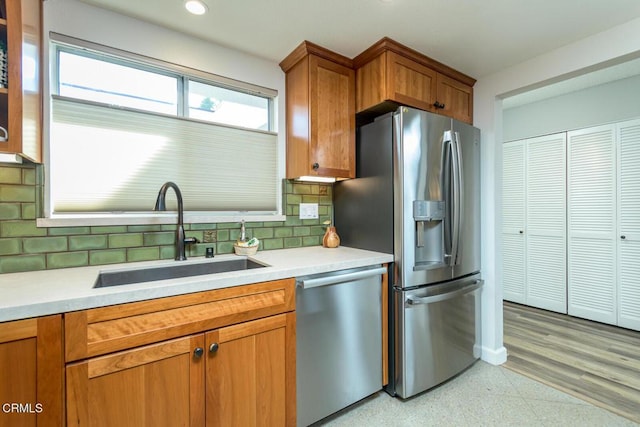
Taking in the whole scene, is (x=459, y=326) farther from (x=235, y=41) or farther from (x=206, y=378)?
(x=235, y=41)

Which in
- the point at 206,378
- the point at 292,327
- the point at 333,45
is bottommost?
the point at 206,378

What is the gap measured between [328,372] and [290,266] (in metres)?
0.66

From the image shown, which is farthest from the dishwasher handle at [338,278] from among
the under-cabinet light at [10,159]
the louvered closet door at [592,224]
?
the louvered closet door at [592,224]

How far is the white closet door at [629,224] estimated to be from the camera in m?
2.76

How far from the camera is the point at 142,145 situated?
68.6 inches

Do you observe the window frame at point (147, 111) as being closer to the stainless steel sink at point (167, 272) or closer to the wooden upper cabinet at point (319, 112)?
A: the wooden upper cabinet at point (319, 112)

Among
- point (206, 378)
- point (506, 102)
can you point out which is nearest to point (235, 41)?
point (206, 378)

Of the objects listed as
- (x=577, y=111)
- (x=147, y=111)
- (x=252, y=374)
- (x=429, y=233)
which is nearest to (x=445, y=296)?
(x=429, y=233)

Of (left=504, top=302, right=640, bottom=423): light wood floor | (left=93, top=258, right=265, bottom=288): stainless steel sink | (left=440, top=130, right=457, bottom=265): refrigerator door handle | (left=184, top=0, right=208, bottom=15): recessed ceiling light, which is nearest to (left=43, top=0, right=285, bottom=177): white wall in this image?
(left=184, top=0, right=208, bottom=15): recessed ceiling light

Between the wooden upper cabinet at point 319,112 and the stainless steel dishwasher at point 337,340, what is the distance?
2.66 feet

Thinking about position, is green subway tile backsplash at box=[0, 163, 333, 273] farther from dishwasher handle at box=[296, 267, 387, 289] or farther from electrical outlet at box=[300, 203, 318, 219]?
dishwasher handle at box=[296, 267, 387, 289]

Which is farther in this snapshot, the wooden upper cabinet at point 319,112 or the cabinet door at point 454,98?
the cabinet door at point 454,98

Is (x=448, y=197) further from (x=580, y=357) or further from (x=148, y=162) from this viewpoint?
(x=148, y=162)

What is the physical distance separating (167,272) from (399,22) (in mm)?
2031
